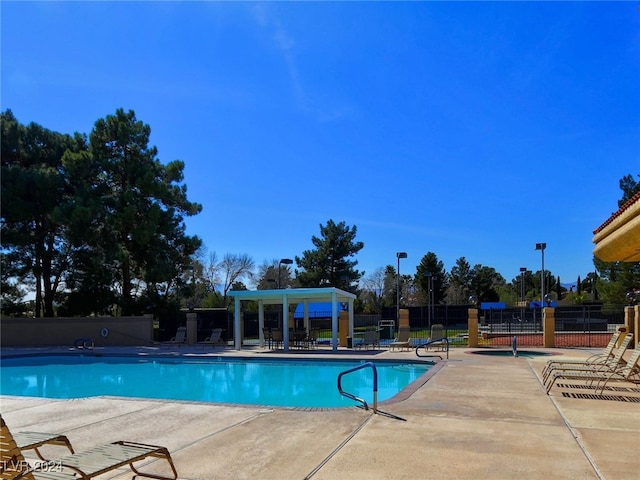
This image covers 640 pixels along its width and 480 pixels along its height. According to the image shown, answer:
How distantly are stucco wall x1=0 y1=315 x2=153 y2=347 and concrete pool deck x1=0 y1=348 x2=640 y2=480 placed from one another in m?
16.8

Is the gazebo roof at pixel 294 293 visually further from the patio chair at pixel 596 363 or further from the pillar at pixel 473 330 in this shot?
the patio chair at pixel 596 363

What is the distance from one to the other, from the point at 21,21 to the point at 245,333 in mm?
23063

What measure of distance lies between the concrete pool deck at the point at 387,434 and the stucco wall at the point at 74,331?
55.1 feet

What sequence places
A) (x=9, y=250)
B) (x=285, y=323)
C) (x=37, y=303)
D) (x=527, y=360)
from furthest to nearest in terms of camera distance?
1. (x=37, y=303)
2. (x=9, y=250)
3. (x=285, y=323)
4. (x=527, y=360)

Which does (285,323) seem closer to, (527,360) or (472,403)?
(527,360)

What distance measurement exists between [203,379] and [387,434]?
10272mm

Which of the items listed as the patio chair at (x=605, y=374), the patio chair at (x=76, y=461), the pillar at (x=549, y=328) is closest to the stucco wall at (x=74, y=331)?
the pillar at (x=549, y=328)

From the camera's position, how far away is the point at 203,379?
1563cm

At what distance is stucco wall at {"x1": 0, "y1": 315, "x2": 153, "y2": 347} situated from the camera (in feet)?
87.2

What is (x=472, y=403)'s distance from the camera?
28.4 ft

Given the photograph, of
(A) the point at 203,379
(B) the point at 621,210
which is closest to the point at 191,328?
(A) the point at 203,379

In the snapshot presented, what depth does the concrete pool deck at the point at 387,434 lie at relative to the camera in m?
5.16

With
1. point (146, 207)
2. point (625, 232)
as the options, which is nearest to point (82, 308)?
point (146, 207)

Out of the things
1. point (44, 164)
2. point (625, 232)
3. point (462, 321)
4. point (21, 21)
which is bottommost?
point (462, 321)
